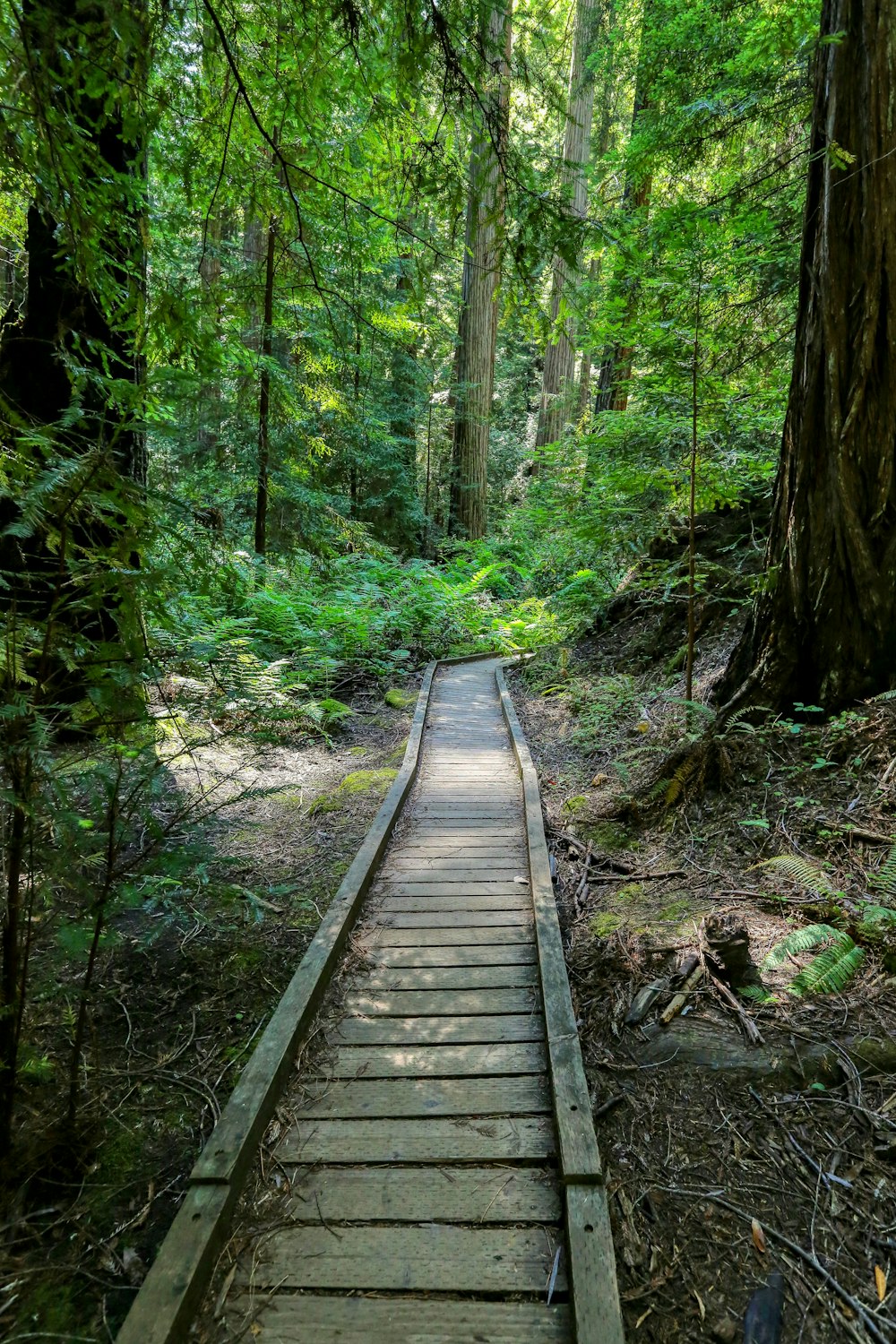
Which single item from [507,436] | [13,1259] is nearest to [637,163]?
[13,1259]

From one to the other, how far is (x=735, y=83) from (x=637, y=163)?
3.14 ft

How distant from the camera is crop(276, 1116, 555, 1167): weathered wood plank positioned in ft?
8.19

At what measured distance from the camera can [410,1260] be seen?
214 cm

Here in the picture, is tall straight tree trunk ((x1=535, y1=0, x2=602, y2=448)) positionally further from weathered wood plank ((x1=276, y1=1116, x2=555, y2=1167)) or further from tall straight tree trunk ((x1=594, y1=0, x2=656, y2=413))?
weathered wood plank ((x1=276, y1=1116, x2=555, y2=1167))

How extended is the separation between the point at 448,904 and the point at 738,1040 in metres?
1.78

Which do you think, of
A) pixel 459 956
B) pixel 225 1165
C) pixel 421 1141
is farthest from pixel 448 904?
pixel 225 1165

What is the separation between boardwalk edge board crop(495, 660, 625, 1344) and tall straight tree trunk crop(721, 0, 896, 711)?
2477mm

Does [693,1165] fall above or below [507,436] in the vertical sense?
below

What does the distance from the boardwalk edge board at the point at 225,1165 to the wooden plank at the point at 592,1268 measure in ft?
3.35

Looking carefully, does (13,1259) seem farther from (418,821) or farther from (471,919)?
(418,821)

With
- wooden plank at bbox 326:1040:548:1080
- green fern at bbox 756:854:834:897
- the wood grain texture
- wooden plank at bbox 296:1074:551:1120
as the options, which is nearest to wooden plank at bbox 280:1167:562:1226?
wooden plank at bbox 296:1074:551:1120

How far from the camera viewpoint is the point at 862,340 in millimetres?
4445

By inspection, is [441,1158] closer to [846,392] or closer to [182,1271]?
[182,1271]

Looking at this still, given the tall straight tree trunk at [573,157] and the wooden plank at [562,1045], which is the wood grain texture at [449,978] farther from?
the tall straight tree trunk at [573,157]
